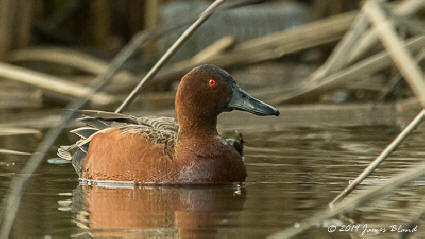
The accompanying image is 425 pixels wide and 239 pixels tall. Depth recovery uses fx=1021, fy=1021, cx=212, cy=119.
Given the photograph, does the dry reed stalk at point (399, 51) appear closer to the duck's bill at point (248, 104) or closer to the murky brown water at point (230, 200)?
the murky brown water at point (230, 200)

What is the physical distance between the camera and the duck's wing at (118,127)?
6438mm

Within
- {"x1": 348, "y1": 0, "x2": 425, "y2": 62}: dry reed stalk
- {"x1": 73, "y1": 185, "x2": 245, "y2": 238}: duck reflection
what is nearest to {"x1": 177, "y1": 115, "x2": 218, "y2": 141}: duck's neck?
{"x1": 73, "y1": 185, "x2": 245, "y2": 238}: duck reflection

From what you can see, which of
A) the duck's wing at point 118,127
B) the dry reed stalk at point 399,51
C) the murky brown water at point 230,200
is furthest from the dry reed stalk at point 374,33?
the dry reed stalk at point 399,51

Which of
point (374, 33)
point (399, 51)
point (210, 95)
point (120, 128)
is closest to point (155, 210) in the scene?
point (210, 95)

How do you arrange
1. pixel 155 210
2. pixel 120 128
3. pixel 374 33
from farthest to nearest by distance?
pixel 374 33, pixel 120 128, pixel 155 210

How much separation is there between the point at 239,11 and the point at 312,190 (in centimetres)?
902

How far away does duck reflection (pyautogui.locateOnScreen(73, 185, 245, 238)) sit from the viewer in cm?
478

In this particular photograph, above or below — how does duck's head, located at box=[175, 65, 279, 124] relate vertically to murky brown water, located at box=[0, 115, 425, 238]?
above

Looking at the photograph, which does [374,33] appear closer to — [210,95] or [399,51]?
[210,95]

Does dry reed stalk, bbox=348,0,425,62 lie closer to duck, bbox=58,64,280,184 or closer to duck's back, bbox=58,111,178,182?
duck, bbox=58,64,280,184

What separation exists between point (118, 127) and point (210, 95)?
2.34 feet

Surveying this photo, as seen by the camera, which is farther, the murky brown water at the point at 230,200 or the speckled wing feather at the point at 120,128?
the speckled wing feather at the point at 120,128

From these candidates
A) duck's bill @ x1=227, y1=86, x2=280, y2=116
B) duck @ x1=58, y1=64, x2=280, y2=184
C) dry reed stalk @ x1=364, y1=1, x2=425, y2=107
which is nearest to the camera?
dry reed stalk @ x1=364, y1=1, x2=425, y2=107

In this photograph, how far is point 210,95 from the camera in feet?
20.9
